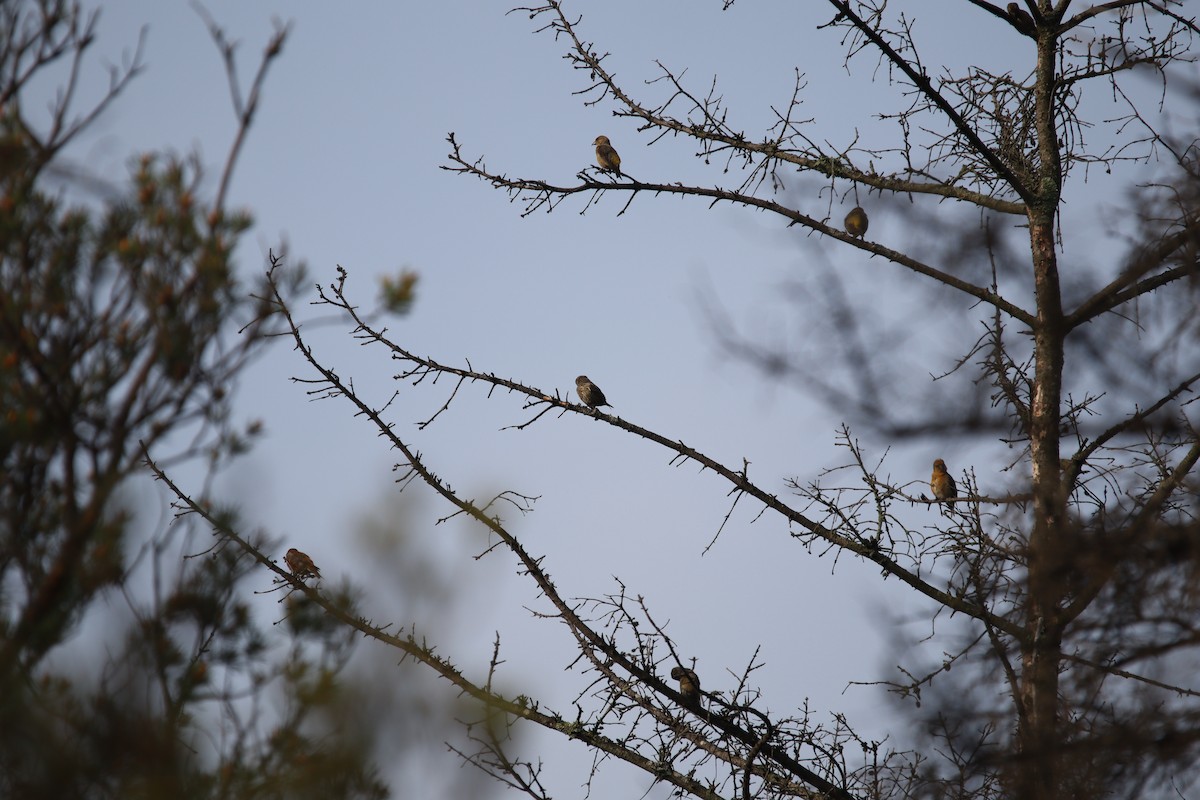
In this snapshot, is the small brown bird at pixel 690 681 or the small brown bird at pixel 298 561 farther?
the small brown bird at pixel 298 561

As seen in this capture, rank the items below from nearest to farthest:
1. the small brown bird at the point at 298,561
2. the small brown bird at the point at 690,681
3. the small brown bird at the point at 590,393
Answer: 1. the small brown bird at the point at 690,681
2. the small brown bird at the point at 298,561
3. the small brown bird at the point at 590,393

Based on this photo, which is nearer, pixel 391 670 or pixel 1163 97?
pixel 391 670

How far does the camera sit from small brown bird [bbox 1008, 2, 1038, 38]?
4.82 meters

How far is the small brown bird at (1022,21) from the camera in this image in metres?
4.82

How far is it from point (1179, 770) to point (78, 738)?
3.02 m

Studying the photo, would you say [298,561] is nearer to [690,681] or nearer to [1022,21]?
[690,681]

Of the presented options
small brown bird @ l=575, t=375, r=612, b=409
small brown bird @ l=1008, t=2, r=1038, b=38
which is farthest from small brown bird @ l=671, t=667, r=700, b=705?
small brown bird @ l=575, t=375, r=612, b=409

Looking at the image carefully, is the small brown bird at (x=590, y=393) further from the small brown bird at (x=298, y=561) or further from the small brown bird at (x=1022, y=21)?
the small brown bird at (x=1022, y=21)

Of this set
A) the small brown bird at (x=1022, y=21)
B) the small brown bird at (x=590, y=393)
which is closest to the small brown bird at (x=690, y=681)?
the small brown bird at (x=1022, y=21)

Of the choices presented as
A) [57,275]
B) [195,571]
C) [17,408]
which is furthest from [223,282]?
[195,571]

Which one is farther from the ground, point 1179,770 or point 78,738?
point 1179,770

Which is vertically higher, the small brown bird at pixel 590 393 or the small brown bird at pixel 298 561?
the small brown bird at pixel 590 393

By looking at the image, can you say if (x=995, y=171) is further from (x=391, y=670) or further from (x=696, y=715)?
(x=391, y=670)

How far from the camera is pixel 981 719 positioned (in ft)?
11.1
